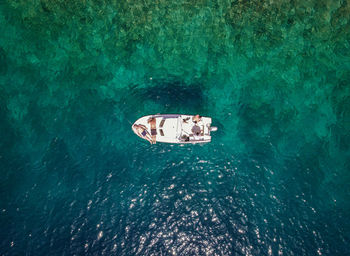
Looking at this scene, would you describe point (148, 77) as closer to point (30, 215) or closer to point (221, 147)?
point (221, 147)

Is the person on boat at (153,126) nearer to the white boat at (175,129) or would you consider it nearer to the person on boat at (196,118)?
the white boat at (175,129)

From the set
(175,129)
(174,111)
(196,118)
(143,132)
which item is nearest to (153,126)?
(143,132)

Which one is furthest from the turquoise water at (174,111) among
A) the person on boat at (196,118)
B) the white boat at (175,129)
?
the person on boat at (196,118)

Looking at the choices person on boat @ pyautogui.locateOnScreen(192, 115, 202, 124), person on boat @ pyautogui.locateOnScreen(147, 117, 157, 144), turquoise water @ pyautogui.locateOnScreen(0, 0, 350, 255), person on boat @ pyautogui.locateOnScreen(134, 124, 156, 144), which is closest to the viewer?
turquoise water @ pyautogui.locateOnScreen(0, 0, 350, 255)

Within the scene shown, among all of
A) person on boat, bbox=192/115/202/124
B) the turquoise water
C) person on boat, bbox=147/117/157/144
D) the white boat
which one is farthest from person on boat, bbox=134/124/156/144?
person on boat, bbox=192/115/202/124

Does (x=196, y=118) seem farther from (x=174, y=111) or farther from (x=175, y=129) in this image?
(x=174, y=111)

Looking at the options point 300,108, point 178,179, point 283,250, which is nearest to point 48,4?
point 178,179

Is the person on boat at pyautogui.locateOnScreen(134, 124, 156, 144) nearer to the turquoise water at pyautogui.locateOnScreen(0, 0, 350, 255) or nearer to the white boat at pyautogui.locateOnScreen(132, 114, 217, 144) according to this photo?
the white boat at pyautogui.locateOnScreen(132, 114, 217, 144)

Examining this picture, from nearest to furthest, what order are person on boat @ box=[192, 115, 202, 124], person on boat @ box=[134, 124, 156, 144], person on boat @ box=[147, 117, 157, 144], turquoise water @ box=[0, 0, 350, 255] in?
turquoise water @ box=[0, 0, 350, 255] < person on boat @ box=[192, 115, 202, 124] < person on boat @ box=[147, 117, 157, 144] < person on boat @ box=[134, 124, 156, 144]

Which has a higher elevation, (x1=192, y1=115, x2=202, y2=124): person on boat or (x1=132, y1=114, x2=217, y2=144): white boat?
(x1=192, y1=115, x2=202, y2=124): person on boat
